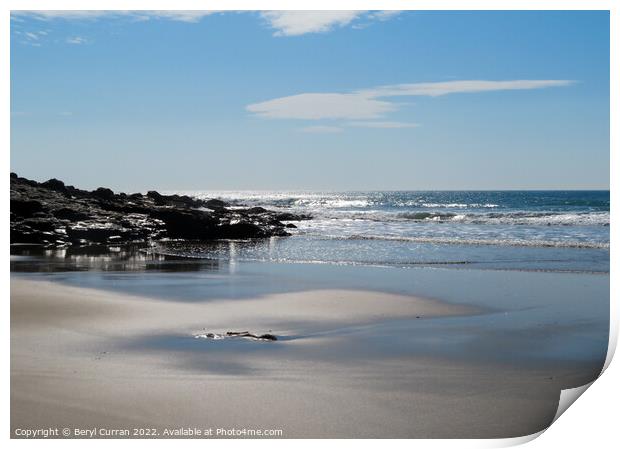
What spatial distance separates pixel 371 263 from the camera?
1362 centimetres

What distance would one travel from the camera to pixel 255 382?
199 inches

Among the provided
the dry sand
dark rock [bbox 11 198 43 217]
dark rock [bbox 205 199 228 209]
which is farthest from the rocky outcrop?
the dry sand

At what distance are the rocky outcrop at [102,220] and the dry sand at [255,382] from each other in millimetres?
9657

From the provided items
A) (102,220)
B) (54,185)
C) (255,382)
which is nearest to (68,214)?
(102,220)

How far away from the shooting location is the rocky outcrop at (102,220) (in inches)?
653

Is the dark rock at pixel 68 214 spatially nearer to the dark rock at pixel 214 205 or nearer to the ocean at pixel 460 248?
the ocean at pixel 460 248

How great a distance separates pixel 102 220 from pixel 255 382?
14.9 metres

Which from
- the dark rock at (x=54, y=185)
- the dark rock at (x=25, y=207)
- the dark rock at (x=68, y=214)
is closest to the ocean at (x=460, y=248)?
the dark rock at (x=68, y=214)

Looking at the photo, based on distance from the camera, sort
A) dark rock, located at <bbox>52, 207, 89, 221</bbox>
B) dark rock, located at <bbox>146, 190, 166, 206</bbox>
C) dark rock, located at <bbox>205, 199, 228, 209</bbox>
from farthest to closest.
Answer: dark rock, located at <bbox>205, 199, 228, 209</bbox>, dark rock, located at <bbox>146, 190, 166, 206</bbox>, dark rock, located at <bbox>52, 207, 89, 221</bbox>

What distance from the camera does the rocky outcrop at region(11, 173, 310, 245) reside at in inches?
653

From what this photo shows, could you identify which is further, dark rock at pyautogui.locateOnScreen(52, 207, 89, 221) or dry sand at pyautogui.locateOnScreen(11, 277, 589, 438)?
dark rock at pyautogui.locateOnScreen(52, 207, 89, 221)

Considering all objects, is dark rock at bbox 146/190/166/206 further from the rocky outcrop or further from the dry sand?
the dry sand

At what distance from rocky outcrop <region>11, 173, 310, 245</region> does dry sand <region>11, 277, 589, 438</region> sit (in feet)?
31.7
